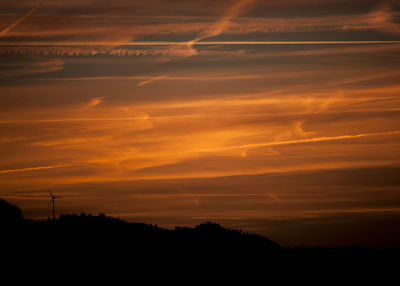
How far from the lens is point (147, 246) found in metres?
136

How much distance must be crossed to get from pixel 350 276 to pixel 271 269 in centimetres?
1867

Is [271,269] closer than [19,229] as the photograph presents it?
No

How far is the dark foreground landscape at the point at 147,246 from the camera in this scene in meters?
123

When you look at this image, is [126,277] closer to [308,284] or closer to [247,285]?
[247,285]

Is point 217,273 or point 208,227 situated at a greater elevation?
point 208,227

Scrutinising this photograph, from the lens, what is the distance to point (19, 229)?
134250 mm

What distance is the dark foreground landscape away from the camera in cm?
12262

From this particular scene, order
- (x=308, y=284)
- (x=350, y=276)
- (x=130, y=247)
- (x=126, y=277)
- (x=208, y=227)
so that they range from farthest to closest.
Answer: (x=208, y=227), (x=350, y=276), (x=308, y=284), (x=130, y=247), (x=126, y=277)

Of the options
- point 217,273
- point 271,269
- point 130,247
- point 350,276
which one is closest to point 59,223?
point 130,247

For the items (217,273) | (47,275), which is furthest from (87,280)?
(217,273)

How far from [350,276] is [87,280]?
68470 mm

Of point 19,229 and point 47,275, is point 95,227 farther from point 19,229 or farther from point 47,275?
point 47,275

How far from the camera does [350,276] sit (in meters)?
154

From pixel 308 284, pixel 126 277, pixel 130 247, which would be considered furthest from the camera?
pixel 308 284
